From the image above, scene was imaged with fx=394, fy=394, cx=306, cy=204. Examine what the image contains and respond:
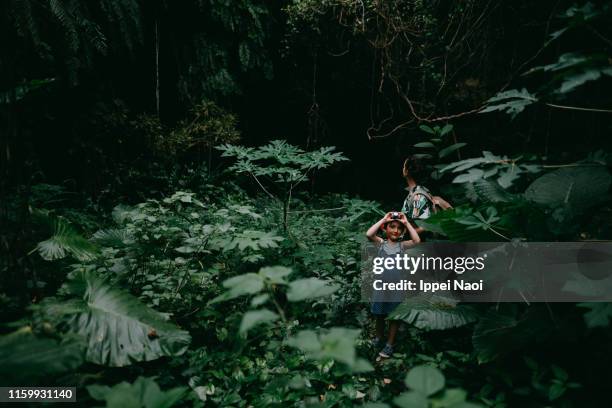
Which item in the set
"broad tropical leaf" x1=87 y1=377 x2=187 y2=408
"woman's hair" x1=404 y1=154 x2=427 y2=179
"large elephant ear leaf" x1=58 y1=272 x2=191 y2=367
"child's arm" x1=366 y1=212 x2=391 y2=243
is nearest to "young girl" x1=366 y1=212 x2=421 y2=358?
"child's arm" x1=366 y1=212 x2=391 y2=243

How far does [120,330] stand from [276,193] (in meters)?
5.03

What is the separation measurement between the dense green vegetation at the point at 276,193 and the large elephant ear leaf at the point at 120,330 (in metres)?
0.01

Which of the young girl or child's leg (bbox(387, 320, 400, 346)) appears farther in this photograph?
the young girl

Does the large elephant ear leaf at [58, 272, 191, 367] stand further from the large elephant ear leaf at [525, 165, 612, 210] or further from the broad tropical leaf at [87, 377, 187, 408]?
the large elephant ear leaf at [525, 165, 612, 210]

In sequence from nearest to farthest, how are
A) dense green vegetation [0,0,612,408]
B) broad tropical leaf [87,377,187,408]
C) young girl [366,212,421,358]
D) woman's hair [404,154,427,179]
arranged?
broad tropical leaf [87,377,187,408] < dense green vegetation [0,0,612,408] < young girl [366,212,421,358] < woman's hair [404,154,427,179]

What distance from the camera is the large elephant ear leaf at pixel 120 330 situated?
2.03 meters

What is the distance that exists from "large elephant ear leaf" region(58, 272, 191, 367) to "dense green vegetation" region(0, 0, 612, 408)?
10 millimetres

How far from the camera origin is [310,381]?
2.40m

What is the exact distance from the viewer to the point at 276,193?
7.03 meters

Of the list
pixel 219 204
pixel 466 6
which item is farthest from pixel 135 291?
pixel 466 6

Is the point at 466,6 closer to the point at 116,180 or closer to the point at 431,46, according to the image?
the point at 431,46

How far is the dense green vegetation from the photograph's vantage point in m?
1.93

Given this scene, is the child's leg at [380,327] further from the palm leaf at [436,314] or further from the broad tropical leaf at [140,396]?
the broad tropical leaf at [140,396]

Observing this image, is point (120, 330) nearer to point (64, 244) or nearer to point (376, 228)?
point (64, 244)
